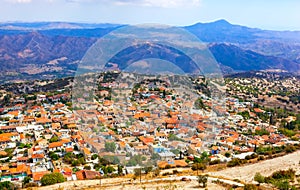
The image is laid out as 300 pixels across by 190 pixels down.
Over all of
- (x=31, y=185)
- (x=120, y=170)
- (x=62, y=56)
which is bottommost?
(x=31, y=185)

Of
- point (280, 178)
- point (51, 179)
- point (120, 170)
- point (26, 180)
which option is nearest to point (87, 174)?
point (120, 170)

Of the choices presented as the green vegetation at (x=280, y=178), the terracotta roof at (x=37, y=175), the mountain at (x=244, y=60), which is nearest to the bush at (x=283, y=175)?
the green vegetation at (x=280, y=178)

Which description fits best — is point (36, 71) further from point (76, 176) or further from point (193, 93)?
point (76, 176)

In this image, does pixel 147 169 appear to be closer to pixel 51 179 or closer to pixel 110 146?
pixel 110 146

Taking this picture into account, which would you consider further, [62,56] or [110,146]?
[62,56]

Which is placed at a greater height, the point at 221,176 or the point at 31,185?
the point at 221,176

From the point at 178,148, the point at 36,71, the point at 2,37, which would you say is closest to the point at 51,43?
the point at 2,37
